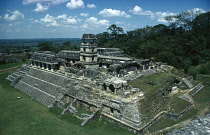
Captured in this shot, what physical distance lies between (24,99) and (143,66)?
23679 mm

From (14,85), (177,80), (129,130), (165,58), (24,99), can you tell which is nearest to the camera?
(129,130)

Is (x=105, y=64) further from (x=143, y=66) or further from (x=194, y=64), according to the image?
(x=194, y=64)

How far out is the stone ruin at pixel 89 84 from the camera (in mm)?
19531

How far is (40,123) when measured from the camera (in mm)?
18969

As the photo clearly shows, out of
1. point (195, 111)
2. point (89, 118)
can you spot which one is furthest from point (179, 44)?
point (89, 118)

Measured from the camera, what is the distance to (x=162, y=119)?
20.1 metres

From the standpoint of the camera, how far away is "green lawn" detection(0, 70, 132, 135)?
17.3m

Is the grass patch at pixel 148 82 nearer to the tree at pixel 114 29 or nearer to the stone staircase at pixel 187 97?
the stone staircase at pixel 187 97

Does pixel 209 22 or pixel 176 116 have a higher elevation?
pixel 209 22

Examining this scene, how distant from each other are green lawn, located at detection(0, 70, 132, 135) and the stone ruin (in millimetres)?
924

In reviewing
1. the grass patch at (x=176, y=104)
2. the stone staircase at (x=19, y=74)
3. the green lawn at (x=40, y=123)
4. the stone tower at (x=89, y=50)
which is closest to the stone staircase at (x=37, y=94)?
the green lawn at (x=40, y=123)

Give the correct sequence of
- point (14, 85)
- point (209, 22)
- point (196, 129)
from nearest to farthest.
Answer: point (196, 129) → point (14, 85) → point (209, 22)

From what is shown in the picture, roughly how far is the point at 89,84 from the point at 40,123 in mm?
8980

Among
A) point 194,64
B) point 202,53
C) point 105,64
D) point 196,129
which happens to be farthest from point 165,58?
point 196,129
